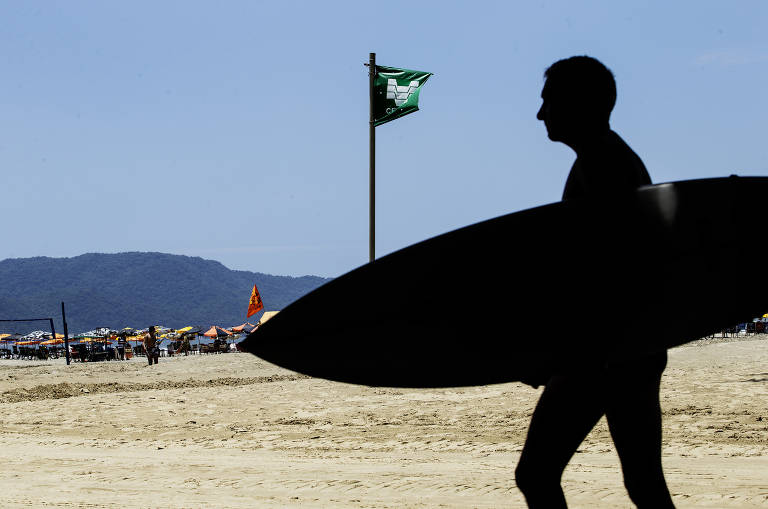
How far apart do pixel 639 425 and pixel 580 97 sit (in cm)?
102

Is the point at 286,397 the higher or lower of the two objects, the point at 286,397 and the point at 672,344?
the lower

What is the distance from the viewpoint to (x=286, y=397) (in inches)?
529

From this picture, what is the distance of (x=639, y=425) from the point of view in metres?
2.36

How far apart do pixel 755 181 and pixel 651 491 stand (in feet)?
3.31

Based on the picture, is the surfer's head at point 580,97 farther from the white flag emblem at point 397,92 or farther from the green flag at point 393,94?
the white flag emblem at point 397,92

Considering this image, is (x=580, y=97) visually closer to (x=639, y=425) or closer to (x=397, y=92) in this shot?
(x=639, y=425)

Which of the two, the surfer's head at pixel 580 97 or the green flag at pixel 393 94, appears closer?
the surfer's head at pixel 580 97

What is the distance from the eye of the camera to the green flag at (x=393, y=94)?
16000mm

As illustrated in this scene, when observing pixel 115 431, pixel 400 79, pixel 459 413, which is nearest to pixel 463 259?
pixel 459 413

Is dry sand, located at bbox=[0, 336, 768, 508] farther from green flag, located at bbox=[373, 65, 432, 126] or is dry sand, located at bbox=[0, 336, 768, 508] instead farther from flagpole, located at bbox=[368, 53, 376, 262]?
green flag, located at bbox=[373, 65, 432, 126]

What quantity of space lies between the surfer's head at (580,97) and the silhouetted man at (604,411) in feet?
0.24

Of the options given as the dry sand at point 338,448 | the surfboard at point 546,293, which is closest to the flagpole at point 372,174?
the dry sand at point 338,448

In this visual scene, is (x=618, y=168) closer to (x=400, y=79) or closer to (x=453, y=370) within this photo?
(x=453, y=370)

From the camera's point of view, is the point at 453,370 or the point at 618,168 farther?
the point at 453,370
